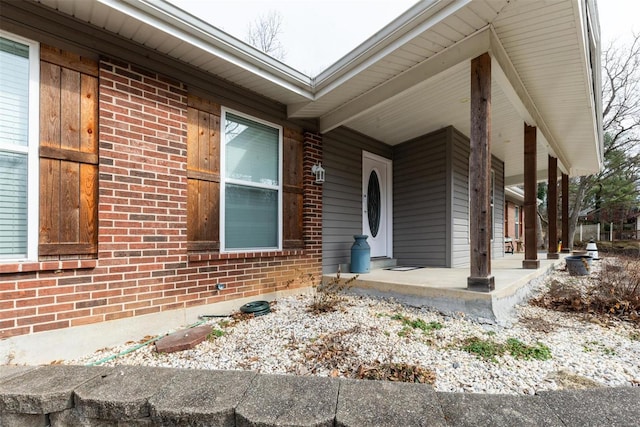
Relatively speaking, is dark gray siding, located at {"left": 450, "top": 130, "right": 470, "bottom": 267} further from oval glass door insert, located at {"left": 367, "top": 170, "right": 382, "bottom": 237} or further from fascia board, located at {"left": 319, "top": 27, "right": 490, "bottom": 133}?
fascia board, located at {"left": 319, "top": 27, "right": 490, "bottom": 133}

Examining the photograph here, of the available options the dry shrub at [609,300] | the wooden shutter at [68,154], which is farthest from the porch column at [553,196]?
the wooden shutter at [68,154]

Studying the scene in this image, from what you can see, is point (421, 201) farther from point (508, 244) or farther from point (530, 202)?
point (508, 244)

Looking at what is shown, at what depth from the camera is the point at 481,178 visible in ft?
9.62

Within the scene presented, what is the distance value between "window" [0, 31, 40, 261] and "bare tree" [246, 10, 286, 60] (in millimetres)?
7631

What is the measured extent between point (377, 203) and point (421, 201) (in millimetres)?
806

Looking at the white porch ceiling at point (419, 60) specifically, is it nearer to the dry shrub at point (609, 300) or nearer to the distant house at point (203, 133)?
the distant house at point (203, 133)

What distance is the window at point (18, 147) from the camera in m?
2.13

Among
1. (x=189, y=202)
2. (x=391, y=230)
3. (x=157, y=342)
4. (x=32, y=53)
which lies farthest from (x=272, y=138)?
(x=391, y=230)

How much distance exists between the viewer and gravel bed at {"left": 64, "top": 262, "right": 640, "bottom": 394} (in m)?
1.83

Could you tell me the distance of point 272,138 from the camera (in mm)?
3842

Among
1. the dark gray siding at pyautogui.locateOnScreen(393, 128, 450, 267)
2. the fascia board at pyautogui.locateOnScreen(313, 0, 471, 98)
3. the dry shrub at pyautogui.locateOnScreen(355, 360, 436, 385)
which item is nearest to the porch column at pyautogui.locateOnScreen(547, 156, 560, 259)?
the dark gray siding at pyautogui.locateOnScreen(393, 128, 450, 267)

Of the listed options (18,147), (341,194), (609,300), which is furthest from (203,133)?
(609,300)

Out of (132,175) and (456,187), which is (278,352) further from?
(456,187)

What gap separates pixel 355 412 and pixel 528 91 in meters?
4.80
